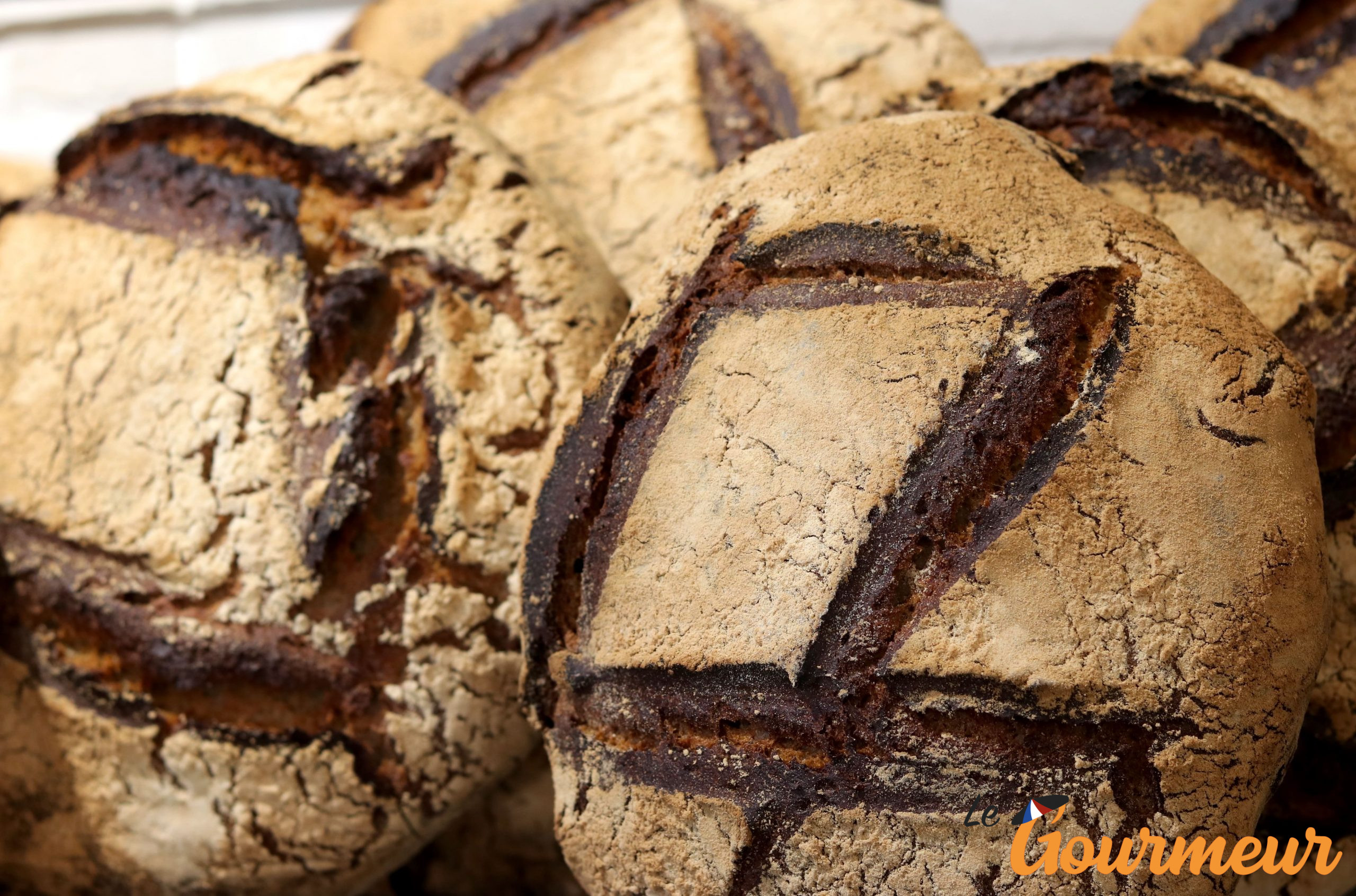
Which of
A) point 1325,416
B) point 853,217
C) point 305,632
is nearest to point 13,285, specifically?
point 305,632

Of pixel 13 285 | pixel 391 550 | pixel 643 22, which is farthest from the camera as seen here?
pixel 643 22

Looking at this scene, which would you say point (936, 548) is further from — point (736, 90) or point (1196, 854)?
point (736, 90)

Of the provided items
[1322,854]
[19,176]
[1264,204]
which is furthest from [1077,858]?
[19,176]

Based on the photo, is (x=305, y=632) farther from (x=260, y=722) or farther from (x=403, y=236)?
(x=403, y=236)

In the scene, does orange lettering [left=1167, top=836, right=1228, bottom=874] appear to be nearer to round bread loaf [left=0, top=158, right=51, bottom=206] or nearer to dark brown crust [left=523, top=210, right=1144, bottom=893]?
dark brown crust [left=523, top=210, right=1144, bottom=893]

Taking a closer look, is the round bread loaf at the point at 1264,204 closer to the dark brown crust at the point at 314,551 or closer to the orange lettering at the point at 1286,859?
the orange lettering at the point at 1286,859

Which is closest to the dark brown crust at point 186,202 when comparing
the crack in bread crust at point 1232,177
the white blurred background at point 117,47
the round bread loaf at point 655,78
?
the round bread loaf at point 655,78
